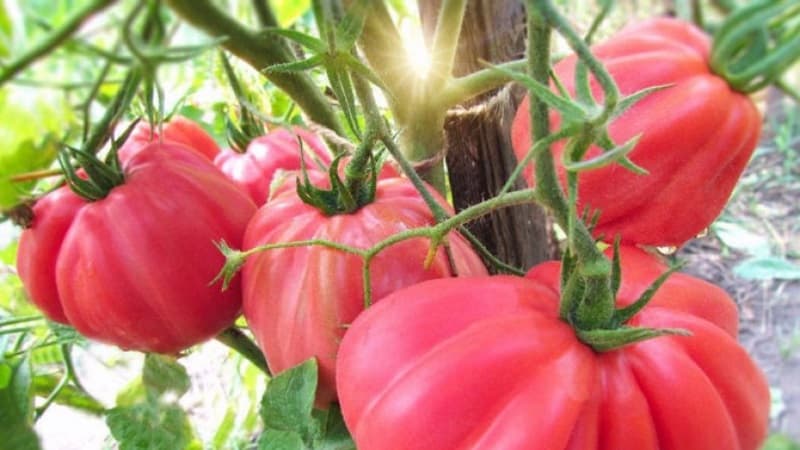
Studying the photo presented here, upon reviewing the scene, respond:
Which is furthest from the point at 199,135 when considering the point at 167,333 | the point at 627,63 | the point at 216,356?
the point at 216,356

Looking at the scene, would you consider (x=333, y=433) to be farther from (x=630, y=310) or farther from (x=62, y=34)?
(x=62, y=34)

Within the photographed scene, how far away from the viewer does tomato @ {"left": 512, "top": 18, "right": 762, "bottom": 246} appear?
0.45m

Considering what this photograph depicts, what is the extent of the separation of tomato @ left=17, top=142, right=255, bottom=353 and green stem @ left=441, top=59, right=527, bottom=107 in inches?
6.9

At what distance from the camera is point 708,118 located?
0.45m

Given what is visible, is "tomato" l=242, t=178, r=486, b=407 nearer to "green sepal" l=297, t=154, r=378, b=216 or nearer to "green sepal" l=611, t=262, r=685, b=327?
"green sepal" l=297, t=154, r=378, b=216

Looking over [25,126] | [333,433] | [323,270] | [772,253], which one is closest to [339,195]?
[323,270]

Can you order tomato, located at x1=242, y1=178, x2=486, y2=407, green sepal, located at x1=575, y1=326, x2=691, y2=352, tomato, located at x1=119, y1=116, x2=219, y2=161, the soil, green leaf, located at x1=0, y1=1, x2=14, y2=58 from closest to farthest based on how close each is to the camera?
green leaf, located at x1=0, y1=1, x2=14, y2=58 → green sepal, located at x1=575, y1=326, x2=691, y2=352 → tomato, located at x1=242, y1=178, x2=486, y2=407 → tomato, located at x1=119, y1=116, x2=219, y2=161 → the soil

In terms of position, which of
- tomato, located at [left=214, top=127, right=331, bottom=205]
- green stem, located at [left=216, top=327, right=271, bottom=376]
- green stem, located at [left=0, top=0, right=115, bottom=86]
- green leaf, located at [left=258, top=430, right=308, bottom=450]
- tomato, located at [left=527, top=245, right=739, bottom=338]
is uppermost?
green stem, located at [left=0, top=0, right=115, bottom=86]

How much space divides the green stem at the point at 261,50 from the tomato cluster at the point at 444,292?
56 millimetres

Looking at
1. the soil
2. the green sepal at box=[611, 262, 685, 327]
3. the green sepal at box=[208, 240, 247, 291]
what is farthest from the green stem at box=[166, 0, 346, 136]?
the soil

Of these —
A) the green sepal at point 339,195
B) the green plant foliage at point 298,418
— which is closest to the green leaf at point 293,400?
the green plant foliage at point 298,418

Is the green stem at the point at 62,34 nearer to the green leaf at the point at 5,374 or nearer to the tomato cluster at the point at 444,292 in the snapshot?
the tomato cluster at the point at 444,292

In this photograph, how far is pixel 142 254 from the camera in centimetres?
52

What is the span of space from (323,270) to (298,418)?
0.36 ft
